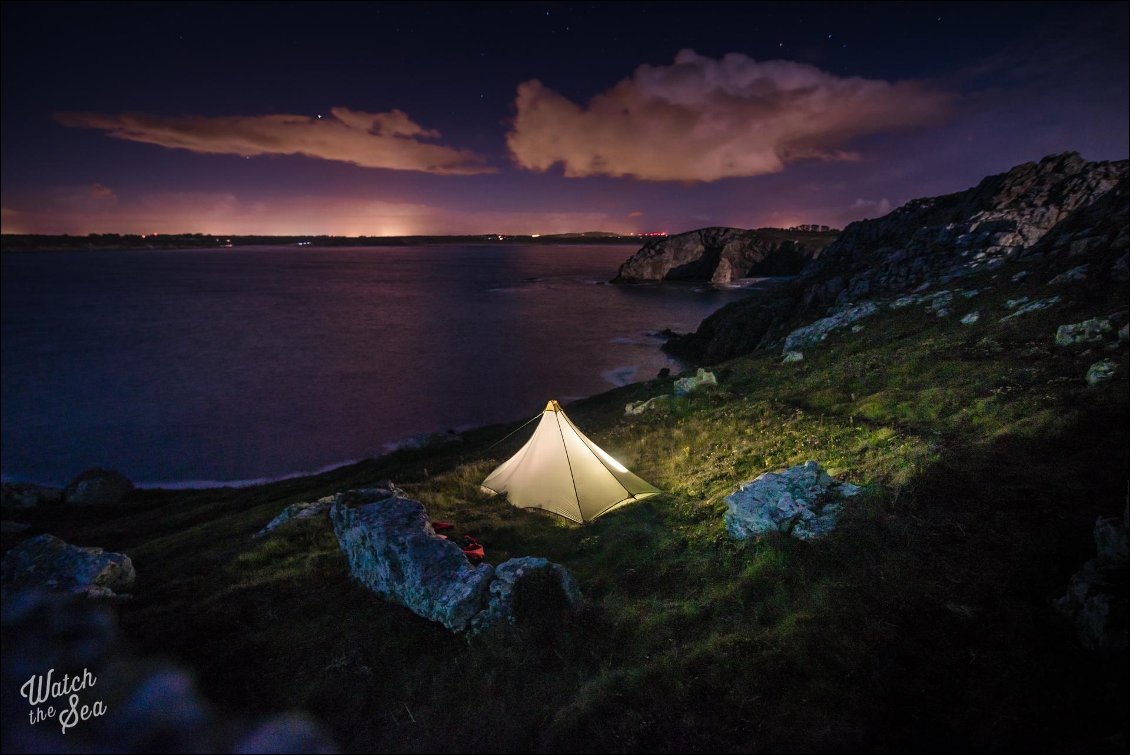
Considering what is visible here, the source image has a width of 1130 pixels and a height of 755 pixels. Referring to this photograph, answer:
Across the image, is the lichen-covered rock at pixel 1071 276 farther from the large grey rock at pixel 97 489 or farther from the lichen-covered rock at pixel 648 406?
the large grey rock at pixel 97 489

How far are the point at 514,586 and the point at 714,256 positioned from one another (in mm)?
155567

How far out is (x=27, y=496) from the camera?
24.5m

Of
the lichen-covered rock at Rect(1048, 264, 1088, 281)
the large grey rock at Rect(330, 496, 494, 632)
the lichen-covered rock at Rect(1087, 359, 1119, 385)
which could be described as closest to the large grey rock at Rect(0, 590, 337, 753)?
the large grey rock at Rect(330, 496, 494, 632)

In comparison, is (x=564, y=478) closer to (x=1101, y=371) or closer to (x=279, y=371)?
(x=1101, y=371)

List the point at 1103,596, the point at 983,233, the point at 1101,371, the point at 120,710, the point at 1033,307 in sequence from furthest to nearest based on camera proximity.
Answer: the point at 983,233, the point at 1033,307, the point at 1101,371, the point at 120,710, the point at 1103,596

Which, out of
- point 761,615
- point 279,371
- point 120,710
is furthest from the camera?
point 279,371

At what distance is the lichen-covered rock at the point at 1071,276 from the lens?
2214cm

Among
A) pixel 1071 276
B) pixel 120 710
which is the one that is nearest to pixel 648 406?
pixel 120 710

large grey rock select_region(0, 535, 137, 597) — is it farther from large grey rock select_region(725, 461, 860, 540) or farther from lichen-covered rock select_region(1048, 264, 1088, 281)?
lichen-covered rock select_region(1048, 264, 1088, 281)

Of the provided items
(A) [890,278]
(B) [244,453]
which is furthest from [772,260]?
(B) [244,453]

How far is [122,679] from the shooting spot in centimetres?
842

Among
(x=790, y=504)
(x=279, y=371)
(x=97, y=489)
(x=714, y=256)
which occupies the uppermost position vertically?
(x=714, y=256)

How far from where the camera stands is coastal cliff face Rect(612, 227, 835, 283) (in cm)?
14725

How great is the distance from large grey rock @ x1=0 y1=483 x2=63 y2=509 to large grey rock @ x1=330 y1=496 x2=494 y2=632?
2452 centimetres
